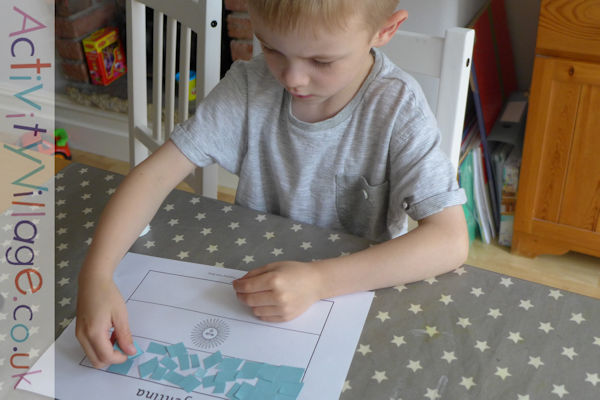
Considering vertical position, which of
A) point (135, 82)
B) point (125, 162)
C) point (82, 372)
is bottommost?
point (125, 162)

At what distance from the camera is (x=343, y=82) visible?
77 cm

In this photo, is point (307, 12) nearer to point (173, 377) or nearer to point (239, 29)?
point (173, 377)

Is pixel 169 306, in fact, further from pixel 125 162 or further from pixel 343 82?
pixel 125 162

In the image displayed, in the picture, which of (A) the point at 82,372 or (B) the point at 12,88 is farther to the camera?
(B) the point at 12,88

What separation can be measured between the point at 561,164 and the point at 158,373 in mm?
1363

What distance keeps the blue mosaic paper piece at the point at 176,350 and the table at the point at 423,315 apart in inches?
5.1

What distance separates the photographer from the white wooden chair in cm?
105

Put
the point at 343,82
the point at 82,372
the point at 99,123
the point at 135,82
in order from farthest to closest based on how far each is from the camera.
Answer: the point at 99,123 < the point at 135,82 < the point at 343,82 < the point at 82,372

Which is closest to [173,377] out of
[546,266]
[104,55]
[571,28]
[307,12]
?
[307,12]

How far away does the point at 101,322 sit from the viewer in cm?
63

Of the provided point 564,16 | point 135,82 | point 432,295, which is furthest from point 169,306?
point 564,16

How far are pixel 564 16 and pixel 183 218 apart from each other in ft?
3.59

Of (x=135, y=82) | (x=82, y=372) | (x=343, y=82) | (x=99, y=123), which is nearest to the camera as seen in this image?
(x=82, y=372)

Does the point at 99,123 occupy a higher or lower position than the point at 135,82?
lower
